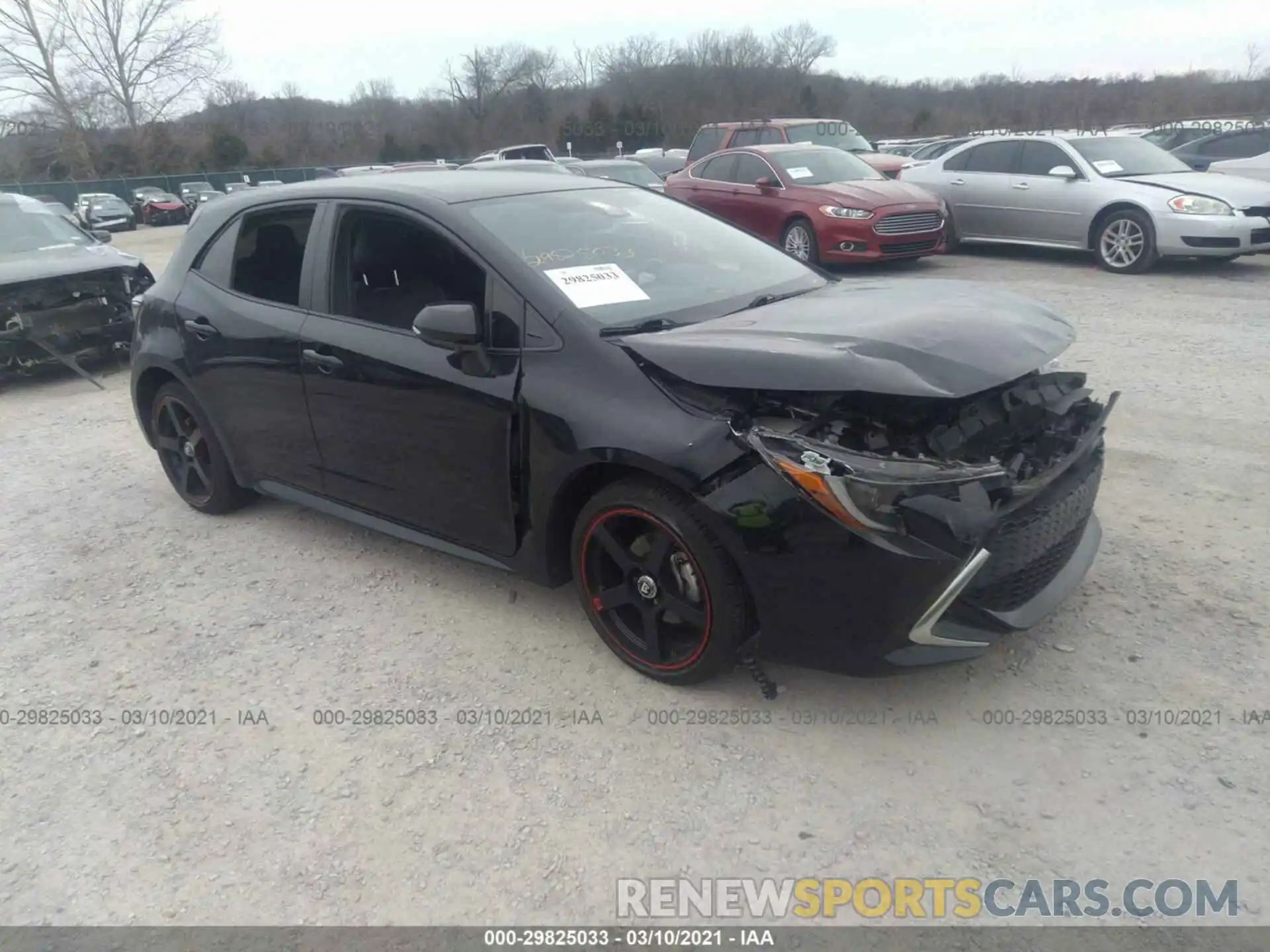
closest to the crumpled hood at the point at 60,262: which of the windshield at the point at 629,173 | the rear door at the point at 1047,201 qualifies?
the windshield at the point at 629,173

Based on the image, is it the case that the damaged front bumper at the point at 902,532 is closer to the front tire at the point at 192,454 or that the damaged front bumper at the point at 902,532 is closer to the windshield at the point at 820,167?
the front tire at the point at 192,454

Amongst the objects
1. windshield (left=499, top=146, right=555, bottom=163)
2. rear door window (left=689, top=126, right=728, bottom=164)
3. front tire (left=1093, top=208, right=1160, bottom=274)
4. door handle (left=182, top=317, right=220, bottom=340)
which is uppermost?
windshield (left=499, top=146, right=555, bottom=163)

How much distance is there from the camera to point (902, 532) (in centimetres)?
262

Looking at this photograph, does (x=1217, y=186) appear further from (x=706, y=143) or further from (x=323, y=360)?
(x=323, y=360)

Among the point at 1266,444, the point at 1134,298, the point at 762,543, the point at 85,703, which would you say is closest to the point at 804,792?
the point at 762,543

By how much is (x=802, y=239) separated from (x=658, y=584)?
9122 millimetres

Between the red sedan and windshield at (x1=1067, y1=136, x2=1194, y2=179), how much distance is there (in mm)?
1748

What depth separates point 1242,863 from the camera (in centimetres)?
234

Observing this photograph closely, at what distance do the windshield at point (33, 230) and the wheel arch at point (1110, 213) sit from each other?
10.8 meters

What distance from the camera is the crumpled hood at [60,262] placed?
26.1ft

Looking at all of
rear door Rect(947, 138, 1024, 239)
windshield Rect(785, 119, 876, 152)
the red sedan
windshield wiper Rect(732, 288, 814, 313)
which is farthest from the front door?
windshield Rect(785, 119, 876, 152)

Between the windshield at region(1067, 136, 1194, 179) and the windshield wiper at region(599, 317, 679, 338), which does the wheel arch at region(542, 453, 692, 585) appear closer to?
the windshield wiper at region(599, 317, 679, 338)

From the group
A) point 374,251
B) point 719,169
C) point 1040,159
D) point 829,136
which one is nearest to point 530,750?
point 374,251

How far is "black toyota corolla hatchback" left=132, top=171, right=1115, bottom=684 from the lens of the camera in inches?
106
